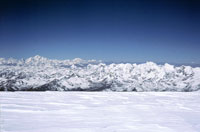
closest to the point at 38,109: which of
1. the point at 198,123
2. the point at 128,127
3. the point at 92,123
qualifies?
the point at 92,123

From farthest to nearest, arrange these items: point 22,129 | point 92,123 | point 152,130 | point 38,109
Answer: point 38,109
point 92,123
point 152,130
point 22,129

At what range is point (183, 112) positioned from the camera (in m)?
3.73

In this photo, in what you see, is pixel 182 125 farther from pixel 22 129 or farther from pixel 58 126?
pixel 22 129

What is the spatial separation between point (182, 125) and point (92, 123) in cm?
150

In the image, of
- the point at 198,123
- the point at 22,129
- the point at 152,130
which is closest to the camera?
the point at 22,129

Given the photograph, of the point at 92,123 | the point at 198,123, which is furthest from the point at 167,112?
the point at 92,123

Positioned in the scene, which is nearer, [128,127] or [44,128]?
[44,128]

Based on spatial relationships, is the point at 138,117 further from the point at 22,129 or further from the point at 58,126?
the point at 22,129

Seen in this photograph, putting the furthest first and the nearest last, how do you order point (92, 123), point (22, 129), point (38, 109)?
point (38, 109)
point (92, 123)
point (22, 129)

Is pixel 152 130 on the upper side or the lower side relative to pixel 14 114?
lower

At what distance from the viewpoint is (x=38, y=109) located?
354cm

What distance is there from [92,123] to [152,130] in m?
0.94

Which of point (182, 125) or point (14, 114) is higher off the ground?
point (14, 114)

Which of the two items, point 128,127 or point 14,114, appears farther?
point 14,114
